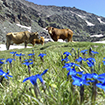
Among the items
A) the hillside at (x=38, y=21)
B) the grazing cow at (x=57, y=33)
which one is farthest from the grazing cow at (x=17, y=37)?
the hillside at (x=38, y=21)

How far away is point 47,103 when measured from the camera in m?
0.82

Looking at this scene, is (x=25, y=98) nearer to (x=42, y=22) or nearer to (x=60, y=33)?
(x=60, y=33)

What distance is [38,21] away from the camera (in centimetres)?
10562

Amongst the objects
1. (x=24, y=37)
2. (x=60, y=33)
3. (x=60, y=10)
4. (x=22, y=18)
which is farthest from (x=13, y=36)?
(x=60, y=10)

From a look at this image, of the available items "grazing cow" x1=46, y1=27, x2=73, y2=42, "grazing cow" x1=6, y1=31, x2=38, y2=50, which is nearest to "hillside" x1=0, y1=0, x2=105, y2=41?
"grazing cow" x1=6, y1=31, x2=38, y2=50

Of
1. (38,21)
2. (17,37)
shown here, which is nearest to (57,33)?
(17,37)

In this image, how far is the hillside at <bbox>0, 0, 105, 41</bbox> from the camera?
70.0m

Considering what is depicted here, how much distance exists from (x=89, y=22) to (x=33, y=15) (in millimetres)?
79679

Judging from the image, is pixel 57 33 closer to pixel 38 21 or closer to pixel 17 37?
pixel 17 37

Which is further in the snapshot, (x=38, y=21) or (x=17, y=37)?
(x=38, y=21)

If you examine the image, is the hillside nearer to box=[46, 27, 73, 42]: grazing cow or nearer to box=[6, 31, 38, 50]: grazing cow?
box=[6, 31, 38, 50]: grazing cow

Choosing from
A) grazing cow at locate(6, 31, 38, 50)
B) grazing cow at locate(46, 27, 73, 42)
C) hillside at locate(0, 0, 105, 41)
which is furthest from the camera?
hillside at locate(0, 0, 105, 41)

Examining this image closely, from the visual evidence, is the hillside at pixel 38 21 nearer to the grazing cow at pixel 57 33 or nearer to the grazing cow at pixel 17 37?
the grazing cow at pixel 17 37

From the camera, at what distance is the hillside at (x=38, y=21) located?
230 feet
